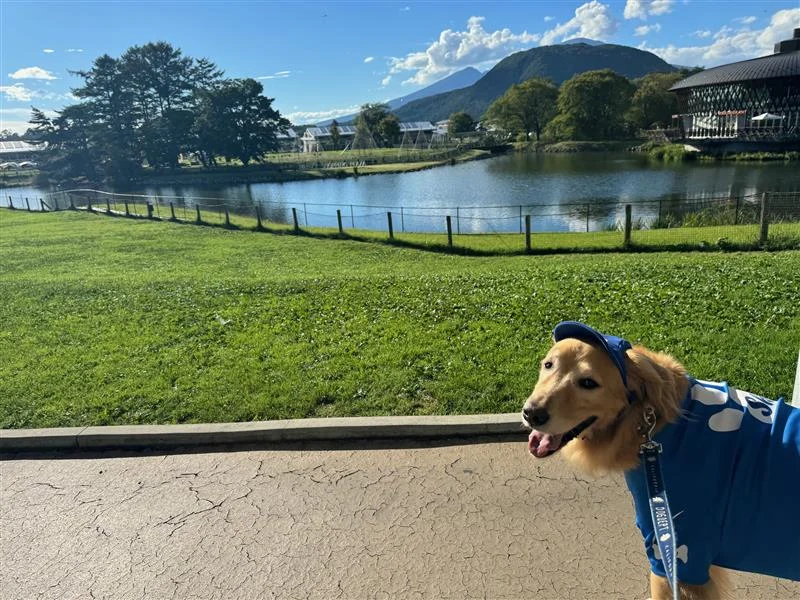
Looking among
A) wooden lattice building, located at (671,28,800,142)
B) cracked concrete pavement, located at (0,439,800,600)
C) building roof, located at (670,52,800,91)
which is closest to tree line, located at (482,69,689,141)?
wooden lattice building, located at (671,28,800,142)

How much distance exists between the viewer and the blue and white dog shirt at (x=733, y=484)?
2158 millimetres

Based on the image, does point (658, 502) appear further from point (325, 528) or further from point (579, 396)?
point (325, 528)

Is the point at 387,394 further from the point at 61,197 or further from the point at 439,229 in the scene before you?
the point at 61,197

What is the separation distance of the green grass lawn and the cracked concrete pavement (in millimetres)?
771

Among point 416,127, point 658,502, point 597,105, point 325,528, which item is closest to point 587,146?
point 597,105

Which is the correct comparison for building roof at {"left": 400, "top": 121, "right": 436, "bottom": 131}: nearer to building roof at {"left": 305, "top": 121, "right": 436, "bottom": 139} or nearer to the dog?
building roof at {"left": 305, "top": 121, "right": 436, "bottom": 139}

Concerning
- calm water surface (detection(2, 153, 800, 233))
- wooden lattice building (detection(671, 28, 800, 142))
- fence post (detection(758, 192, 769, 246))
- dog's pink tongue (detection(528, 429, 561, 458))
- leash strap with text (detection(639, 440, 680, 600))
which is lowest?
calm water surface (detection(2, 153, 800, 233))

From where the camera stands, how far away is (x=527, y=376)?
543 cm

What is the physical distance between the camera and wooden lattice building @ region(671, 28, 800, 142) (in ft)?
256

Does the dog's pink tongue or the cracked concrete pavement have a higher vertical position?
the dog's pink tongue

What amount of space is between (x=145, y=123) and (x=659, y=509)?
367 ft

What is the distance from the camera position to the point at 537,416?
7.70 feet

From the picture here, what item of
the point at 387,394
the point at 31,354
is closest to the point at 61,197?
the point at 31,354

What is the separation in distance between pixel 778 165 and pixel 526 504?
70.4m
